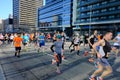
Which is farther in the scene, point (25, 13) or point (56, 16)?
point (25, 13)

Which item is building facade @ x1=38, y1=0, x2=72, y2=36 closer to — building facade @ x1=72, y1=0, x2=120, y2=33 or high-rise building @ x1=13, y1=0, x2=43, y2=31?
building facade @ x1=72, y1=0, x2=120, y2=33

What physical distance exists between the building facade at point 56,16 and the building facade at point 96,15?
618 cm

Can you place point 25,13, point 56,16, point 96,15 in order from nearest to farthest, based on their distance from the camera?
point 96,15 → point 56,16 → point 25,13

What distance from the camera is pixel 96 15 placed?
85.6 m

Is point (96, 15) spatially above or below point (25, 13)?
below

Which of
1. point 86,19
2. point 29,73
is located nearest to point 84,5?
point 86,19

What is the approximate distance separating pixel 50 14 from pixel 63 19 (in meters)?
25.7

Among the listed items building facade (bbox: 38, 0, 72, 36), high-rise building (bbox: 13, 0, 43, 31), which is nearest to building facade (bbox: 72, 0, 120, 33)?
building facade (bbox: 38, 0, 72, 36)

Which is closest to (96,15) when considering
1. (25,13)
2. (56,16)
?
(56,16)

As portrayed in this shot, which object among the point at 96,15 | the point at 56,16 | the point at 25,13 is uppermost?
the point at 25,13

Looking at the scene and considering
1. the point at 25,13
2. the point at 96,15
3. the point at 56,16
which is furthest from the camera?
the point at 25,13

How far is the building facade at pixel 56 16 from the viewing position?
106188 millimetres

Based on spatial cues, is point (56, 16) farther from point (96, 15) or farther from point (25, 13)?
point (25, 13)

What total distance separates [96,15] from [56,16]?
134 ft
